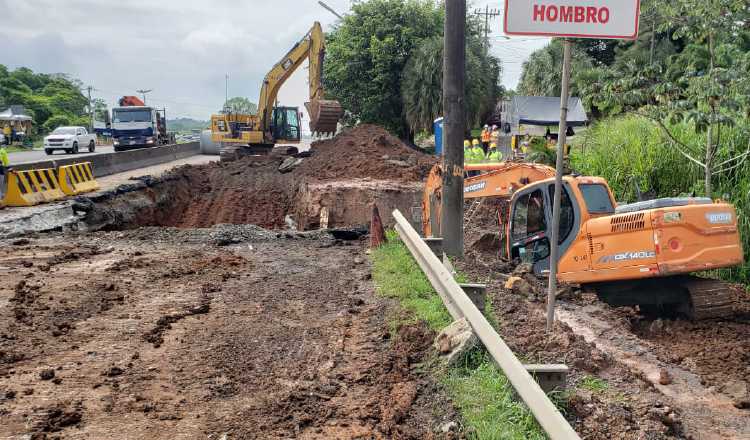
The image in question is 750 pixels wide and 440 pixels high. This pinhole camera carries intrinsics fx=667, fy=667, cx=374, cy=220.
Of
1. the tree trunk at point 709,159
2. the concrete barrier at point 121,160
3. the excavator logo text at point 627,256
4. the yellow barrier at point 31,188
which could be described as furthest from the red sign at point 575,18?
the concrete barrier at point 121,160

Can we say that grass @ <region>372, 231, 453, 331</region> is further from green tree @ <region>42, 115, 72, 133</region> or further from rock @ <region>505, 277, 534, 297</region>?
green tree @ <region>42, 115, 72, 133</region>

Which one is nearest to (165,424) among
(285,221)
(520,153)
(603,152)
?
(603,152)

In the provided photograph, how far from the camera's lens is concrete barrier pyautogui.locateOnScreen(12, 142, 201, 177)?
20.6 meters

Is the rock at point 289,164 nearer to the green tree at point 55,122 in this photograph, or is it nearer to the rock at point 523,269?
the rock at point 523,269

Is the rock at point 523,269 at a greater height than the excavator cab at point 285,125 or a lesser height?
lesser

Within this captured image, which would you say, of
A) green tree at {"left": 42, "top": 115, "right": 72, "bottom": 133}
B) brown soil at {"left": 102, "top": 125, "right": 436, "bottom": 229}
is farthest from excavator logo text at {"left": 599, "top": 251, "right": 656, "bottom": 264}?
green tree at {"left": 42, "top": 115, "right": 72, "bottom": 133}

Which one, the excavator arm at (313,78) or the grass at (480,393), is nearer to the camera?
the grass at (480,393)

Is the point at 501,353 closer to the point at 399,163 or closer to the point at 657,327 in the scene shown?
the point at 657,327

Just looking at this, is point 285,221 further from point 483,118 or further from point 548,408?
point 483,118

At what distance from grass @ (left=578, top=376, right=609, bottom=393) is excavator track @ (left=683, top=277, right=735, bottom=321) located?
422cm

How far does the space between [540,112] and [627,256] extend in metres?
25.1

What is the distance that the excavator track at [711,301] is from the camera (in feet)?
28.8

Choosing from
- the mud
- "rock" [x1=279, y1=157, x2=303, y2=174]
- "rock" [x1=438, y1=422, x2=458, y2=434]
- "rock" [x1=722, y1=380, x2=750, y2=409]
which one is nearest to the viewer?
"rock" [x1=438, y1=422, x2=458, y2=434]

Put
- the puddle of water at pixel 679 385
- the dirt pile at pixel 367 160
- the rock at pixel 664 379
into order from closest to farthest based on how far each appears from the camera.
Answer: the puddle of water at pixel 679 385 < the rock at pixel 664 379 < the dirt pile at pixel 367 160
